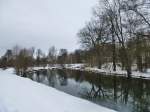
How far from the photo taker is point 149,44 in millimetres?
30172

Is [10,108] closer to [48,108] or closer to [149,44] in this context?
[48,108]

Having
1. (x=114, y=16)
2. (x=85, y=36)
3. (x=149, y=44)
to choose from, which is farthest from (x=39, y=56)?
(x=149, y=44)

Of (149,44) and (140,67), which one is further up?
(149,44)

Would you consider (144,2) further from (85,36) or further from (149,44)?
(85,36)

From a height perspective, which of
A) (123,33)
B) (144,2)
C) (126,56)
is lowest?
(126,56)

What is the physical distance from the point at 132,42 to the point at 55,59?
289ft

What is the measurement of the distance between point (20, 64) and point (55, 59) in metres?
67.0

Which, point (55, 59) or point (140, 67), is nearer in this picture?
point (140, 67)

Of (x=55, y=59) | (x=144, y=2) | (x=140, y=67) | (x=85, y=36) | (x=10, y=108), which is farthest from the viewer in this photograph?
(x=55, y=59)

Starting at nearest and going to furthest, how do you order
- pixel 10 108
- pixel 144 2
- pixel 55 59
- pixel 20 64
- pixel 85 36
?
pixel 10 108, pixel 144 2, pixel 20 64, pixel 85 36, pixel 55 59

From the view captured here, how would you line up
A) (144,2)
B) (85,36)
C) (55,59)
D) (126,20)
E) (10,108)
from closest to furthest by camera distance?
1. (10,108)
2. (144,2)
3. (126,20)
4. (85,36)
5. (55,59)

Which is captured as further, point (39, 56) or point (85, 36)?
point (39, 56)

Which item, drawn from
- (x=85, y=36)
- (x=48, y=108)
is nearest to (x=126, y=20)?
(x=85, y=36)

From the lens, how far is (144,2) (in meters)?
24.8
